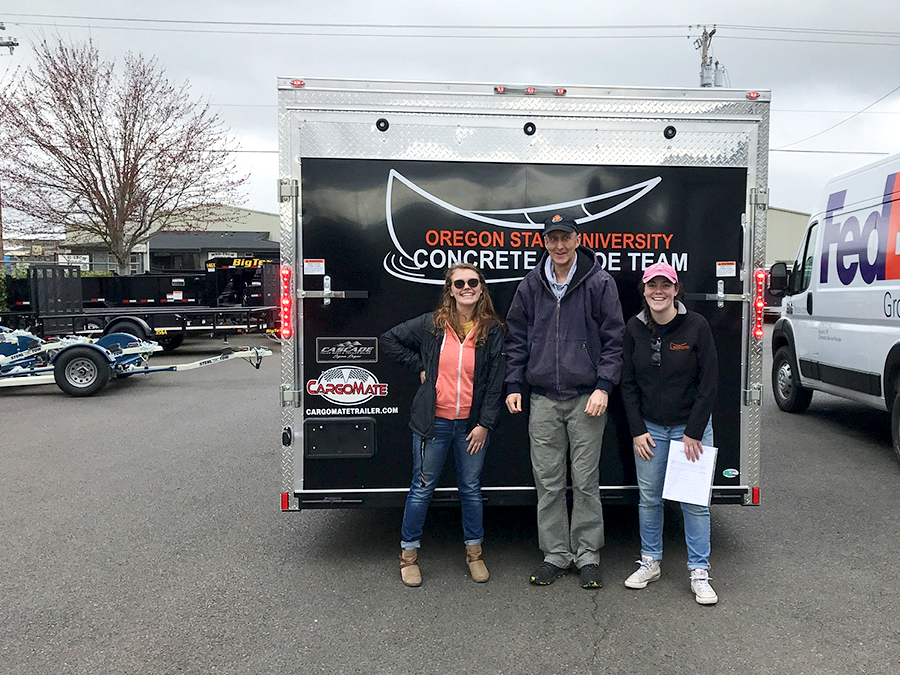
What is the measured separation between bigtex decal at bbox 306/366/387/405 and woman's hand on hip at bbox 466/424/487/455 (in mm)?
596

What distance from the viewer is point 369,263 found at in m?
4.21

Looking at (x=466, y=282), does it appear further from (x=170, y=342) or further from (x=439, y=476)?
(x=170, y=342)

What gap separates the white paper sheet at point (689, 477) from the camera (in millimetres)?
3863

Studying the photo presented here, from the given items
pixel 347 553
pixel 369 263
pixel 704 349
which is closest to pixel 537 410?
pixel 704 349

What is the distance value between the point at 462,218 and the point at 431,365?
0.86m

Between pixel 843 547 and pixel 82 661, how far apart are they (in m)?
4.39

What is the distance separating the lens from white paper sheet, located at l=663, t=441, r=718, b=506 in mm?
3863

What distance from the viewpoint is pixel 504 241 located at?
4.27 meters

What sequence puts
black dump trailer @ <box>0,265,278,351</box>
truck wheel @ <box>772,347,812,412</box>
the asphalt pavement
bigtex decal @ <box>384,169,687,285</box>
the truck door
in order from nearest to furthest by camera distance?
the asphalt pavement → bigtex decal @ <box>384,169,687,285</box> → the truck door → truck wheel @ <box>772,347,812,412</box> → black dump trailer @ <box>0,265,278,351</box>

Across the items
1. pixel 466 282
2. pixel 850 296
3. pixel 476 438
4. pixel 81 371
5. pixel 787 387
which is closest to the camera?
pixel 466 282

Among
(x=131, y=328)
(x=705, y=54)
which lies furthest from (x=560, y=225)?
(x=705, y=54)

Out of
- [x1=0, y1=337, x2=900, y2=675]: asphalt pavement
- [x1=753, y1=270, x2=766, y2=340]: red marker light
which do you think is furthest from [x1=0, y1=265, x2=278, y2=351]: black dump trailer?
[x1=753, y1=270, x2=766, y2=340]: red marker light

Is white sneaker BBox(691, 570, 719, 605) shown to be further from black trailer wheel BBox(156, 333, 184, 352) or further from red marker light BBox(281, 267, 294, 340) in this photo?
black trailer wheel BBox(156, 333, 184, 352)

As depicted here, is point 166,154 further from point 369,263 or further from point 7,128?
point 369,263
